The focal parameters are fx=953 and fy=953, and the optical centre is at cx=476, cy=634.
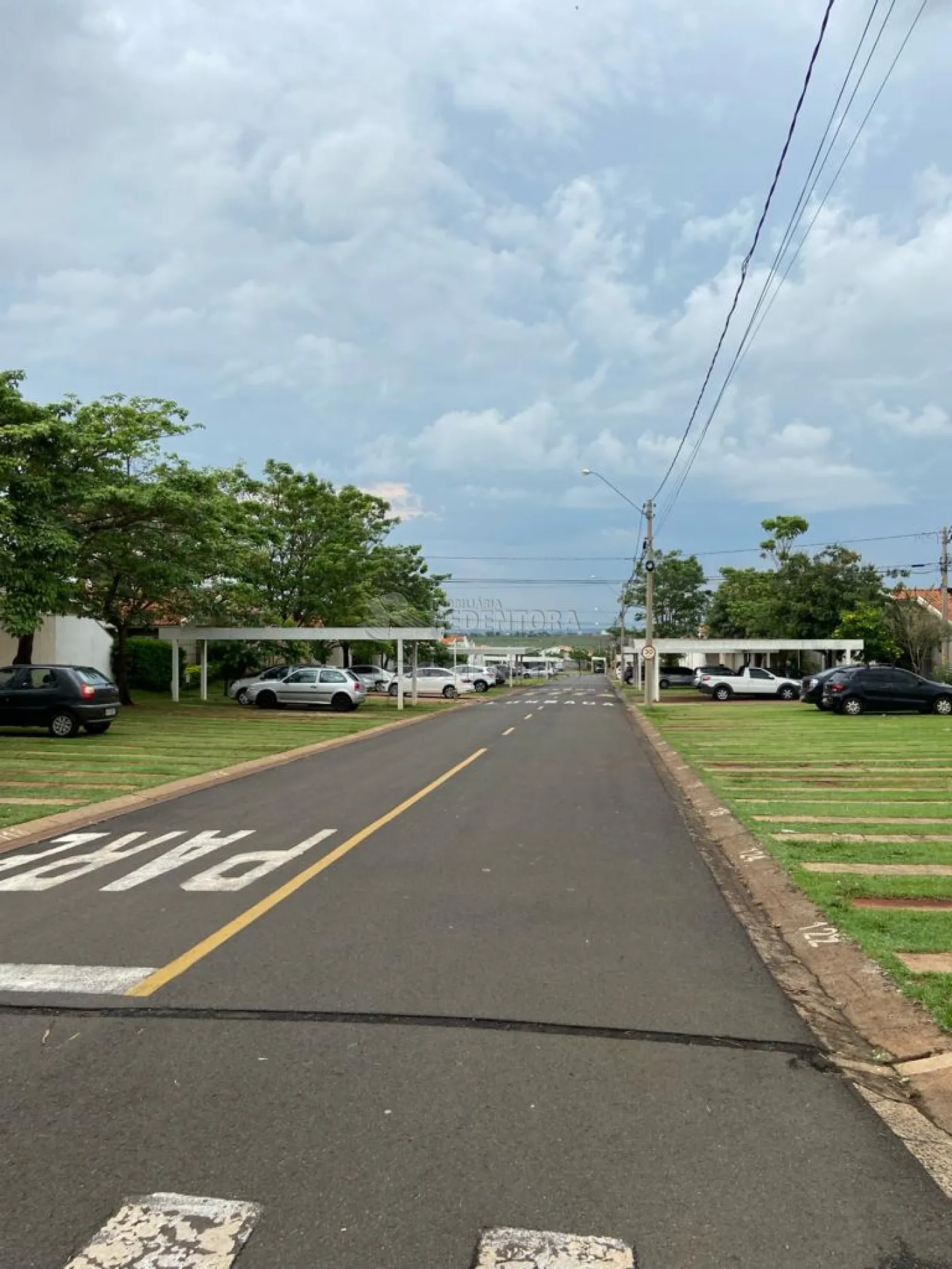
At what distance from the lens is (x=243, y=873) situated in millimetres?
8219

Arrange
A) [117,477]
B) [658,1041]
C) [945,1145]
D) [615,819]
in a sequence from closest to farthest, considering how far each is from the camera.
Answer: [945,1145], [658,1041], [615,819], [117,477]

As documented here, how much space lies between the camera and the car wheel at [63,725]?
20719 mm

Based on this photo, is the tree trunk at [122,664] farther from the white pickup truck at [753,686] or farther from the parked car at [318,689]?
the white pickup truck at [753,686]

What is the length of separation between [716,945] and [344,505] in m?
34.3

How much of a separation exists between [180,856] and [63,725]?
44.3 ft

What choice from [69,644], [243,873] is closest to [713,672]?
[69,644]

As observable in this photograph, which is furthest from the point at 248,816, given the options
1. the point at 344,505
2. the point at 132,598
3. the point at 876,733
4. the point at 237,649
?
the point at 237,649

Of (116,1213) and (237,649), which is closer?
(116,1213)

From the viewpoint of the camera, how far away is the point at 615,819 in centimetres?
1114

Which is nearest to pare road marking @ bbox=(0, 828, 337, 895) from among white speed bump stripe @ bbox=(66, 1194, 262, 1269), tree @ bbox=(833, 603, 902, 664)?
white speed bump stripe @ bbox=(66, 1194, 262, 1269)

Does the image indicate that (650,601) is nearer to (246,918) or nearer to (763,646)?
(763,646)

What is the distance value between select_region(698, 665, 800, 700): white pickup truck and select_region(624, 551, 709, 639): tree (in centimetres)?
2701

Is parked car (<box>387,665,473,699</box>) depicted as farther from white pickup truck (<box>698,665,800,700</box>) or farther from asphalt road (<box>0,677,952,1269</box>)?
asphalt road (<box>0,677,952,1269</box>)

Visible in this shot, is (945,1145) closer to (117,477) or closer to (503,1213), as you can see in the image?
(503,1213)
